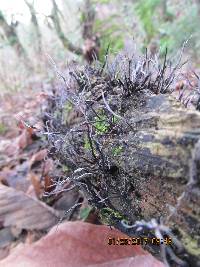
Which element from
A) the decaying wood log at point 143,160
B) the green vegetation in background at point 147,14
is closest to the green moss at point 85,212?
the decaying wood log at point 143,160

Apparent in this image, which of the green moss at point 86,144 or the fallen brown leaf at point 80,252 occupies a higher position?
the green moss at point 86,144

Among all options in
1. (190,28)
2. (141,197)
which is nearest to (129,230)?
(141,197)

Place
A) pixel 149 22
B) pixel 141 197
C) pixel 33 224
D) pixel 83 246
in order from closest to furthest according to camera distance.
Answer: pixel 141 197
pixel 83 246
pixel 33 224
pixel 149 22

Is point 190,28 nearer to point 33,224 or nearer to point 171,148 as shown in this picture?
point 33,224

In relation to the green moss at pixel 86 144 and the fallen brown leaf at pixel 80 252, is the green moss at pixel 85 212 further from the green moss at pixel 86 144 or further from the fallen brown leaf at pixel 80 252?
the green moss at pixel 86 144

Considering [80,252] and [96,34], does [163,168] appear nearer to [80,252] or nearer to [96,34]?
[80,252]

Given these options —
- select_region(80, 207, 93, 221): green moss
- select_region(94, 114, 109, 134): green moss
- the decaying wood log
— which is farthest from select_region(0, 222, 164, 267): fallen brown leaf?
select_region(94, 114, 109, 134): green moss
